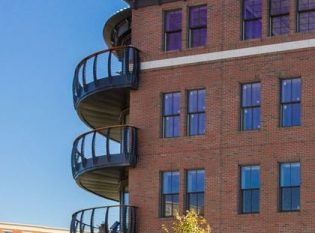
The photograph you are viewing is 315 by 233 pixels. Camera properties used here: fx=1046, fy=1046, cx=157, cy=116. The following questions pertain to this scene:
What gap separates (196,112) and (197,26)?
336cm

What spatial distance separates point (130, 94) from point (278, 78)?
6.41m

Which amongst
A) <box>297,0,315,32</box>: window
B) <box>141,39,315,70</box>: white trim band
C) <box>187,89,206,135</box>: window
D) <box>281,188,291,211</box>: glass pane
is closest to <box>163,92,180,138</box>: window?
<box>187,89,206,135</box>: window

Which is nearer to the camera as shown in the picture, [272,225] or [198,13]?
[272,225]

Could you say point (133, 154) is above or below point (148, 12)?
below

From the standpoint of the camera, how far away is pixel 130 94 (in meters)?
41.2

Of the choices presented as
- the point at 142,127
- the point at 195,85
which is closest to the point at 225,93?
the point at 195,85

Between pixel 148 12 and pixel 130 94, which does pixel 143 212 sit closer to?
pixel 130 94

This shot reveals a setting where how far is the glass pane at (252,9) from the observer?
38.9 meters

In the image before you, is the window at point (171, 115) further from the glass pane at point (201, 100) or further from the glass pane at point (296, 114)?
the glass pane at point (296, 114)

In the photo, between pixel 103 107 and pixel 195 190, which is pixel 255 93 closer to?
pixel 195 190

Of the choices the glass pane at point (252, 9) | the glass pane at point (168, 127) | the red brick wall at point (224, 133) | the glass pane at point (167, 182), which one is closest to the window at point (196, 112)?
the red brick wall at point (224, 133)

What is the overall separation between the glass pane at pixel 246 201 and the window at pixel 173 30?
6.48 metres

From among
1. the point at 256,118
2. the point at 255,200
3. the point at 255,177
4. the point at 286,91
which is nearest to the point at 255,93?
the point at 256,118

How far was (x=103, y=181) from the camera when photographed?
4512 cm
